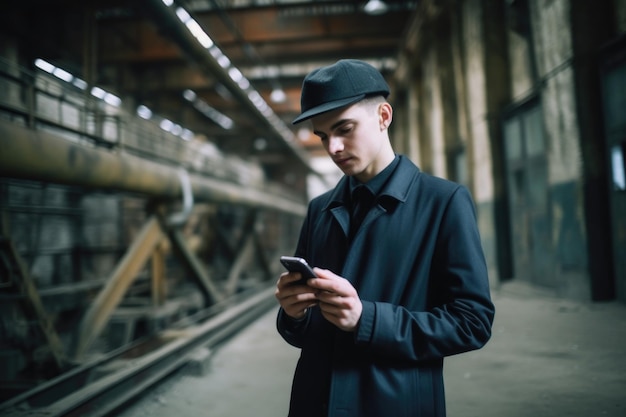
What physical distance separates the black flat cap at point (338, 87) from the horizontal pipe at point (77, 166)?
2.33 metres

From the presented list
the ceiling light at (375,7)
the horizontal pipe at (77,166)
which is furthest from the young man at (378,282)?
the ceiling light at (375,7)

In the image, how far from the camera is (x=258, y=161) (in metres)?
19.0

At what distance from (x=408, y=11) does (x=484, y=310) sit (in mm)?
10039

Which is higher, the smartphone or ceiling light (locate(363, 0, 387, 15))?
ceiling light (locate(363, 0, 387, 15))

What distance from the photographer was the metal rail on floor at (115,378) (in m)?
2.65

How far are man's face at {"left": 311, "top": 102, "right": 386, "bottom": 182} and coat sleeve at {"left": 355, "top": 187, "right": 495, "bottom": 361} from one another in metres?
0.28

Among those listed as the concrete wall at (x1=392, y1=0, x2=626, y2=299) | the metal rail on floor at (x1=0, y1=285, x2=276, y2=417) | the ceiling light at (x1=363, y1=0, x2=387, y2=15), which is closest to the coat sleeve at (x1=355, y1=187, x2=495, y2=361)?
the metal rail on floor at (x1=0, y1=285, x2=276, y2=417)

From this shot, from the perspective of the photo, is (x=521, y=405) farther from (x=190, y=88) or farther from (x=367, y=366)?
(x=190, y=88)

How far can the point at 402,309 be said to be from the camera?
3.41 feet

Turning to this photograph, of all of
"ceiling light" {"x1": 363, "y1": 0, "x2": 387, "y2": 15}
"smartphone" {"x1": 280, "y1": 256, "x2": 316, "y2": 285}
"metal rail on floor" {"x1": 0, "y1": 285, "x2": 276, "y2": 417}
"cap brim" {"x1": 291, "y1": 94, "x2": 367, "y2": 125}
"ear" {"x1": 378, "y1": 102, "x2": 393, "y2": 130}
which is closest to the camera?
"smartphone" {"x1": 280, "y1": 256, "x2": 316, "y2": 285}

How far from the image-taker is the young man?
102 cm

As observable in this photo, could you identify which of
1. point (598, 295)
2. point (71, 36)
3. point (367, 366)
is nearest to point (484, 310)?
point (367, 366)

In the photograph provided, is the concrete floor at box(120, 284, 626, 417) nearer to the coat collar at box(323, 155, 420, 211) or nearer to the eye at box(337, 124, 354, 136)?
the coat collar at box(323, 155, 420, 211)

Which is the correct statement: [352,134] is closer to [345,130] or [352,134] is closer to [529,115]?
[345,130]
